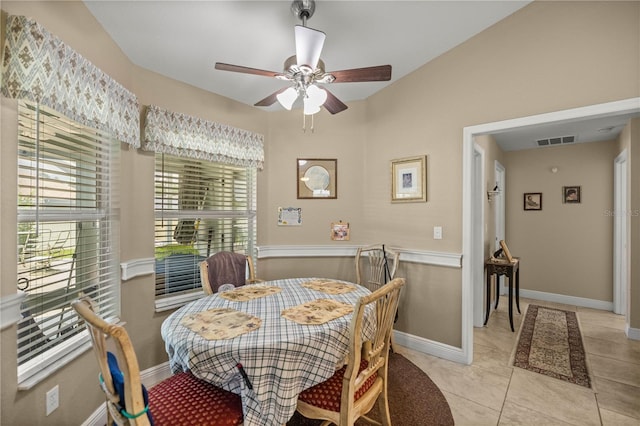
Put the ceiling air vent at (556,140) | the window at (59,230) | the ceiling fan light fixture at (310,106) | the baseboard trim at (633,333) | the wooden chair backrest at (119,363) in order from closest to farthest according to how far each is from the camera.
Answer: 1. the wooden chair backrest at (119,363)
2. the window at (59,230)
3. the ceiling fan light fixture at (310,106)
4. the baseboard trim at (633,333)
5. the ceiling air vent at (556,140)

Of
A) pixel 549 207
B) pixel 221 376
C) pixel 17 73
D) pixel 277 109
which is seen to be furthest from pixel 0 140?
pixel 549 207

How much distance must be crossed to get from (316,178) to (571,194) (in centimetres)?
384

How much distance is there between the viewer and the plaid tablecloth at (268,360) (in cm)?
127

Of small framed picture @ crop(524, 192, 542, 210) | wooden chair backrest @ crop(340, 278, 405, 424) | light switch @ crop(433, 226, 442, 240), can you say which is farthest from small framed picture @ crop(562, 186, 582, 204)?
wooden chair backrest @ crop(340, 278, 405, 424)

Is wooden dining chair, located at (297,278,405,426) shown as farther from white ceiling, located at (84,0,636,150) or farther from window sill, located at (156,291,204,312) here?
white ceiling, located at (84,0,636,150)

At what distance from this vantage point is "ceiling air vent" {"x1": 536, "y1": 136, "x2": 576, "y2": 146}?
4.01m

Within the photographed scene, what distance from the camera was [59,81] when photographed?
4.86ft

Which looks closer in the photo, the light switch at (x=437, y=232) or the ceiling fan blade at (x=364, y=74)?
the ceiling fan blade at (x=364, y=74)

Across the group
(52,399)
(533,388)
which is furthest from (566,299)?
(52,399)

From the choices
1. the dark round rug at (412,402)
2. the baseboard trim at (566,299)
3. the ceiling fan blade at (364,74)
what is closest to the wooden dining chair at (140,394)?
the dark round rug at (412,402)

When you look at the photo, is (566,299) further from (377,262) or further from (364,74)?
(364,74)

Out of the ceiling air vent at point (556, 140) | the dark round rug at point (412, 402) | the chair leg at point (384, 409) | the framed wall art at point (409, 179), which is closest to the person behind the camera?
the chair leg at point (384, 409)

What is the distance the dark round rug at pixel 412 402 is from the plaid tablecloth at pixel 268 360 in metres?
0.73

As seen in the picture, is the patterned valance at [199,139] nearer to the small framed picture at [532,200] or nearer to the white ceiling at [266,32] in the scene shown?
the white ceiling at [266,32]
